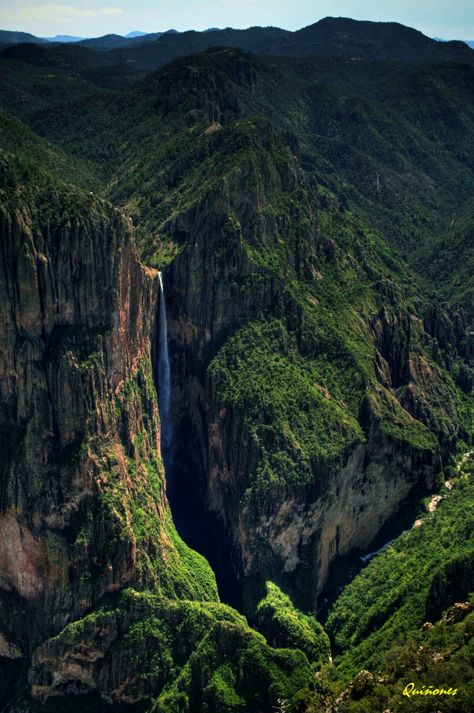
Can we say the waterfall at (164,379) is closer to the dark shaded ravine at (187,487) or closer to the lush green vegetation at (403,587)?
the dark shaded ravine at (187,487)

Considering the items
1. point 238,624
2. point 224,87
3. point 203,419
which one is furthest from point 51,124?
point 238,624

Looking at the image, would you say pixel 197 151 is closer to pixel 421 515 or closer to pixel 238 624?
pixel 421 515

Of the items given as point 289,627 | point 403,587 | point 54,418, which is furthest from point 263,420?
point 54,418

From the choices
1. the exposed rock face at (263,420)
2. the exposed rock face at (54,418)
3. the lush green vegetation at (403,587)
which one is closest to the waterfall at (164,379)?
the exposed rock face at (263,420)

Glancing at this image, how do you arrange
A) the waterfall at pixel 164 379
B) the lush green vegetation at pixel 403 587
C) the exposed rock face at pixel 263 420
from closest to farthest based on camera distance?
the lush green vegetation at pixel 403 587, the exposed rock face at pixel 263 420, the waterfall at pixel 164 379

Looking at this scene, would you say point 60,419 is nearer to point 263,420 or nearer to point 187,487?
point 263,420
